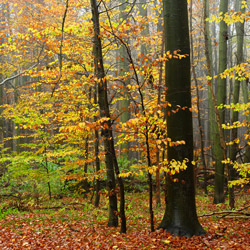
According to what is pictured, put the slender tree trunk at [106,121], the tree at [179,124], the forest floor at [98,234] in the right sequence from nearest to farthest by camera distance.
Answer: the forest floor at [98,234] → the tree at [179,124] → the slender tree trunk at [106,121]

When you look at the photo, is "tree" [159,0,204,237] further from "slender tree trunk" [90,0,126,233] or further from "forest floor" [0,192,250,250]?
→ "slender tree trunk" [90,0,126,233]

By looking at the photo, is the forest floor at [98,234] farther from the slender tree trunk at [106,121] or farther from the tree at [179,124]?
the slender tree trunk at [106,121]

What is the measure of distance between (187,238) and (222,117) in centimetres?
558

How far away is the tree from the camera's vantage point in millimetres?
4621

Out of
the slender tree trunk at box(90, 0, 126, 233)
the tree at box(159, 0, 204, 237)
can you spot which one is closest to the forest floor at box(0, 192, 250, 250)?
the tree at box(159, 0, 204, 237)

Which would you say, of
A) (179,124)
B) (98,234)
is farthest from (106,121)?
(98,234)

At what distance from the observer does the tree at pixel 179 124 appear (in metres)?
4.62

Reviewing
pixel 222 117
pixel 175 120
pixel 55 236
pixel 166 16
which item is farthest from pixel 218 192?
pixel 166 16

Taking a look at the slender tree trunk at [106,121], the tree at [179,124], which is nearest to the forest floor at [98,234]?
the tree at [179,124]

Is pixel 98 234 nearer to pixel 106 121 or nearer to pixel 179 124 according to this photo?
pixel 106 121

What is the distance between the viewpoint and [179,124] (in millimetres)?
4711

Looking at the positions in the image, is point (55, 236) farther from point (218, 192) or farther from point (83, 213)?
point (218, 192)

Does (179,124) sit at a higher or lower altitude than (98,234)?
higher

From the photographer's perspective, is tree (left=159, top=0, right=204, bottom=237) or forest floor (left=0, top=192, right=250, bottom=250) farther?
tree (left=159, top=0, right=204, bottom=237)
